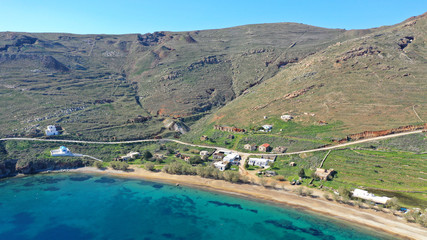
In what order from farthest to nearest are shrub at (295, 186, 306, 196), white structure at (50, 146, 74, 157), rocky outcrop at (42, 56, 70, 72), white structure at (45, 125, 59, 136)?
rocky outcrop at (42, 56, 70, 72)
white structure at (45, 125, 59, 136)
white structure at (50, 146, 74, 157)
shrub at (295, 186, 306, 196)

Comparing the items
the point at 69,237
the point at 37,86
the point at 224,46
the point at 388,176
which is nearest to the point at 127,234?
the point at 69,237

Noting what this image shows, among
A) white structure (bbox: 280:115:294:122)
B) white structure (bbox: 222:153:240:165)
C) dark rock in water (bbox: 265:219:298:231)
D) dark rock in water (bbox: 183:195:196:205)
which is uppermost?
white structure (bbox: 280:115:294:122)

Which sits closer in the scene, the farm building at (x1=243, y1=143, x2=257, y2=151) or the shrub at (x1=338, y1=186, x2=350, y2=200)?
the shrub at (x1=338, y1=186, x2=350, y2=200)

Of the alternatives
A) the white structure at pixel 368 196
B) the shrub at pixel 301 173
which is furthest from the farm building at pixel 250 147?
the white structure at pixel 368 196

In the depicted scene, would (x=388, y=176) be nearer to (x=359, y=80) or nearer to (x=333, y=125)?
(x=333, y=125)

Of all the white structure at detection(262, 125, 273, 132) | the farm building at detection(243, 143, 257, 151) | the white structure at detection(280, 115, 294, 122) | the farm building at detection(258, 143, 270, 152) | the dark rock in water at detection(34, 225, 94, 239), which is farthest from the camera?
the white structure at detection(280, 115, 294, 122)

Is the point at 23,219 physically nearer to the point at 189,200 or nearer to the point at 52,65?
the point at 189,200

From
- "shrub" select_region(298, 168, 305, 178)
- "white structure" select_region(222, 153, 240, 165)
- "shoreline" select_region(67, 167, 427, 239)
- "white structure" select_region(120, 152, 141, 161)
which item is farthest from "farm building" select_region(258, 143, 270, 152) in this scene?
"white structure" select_region(120, 152, 141, 161)

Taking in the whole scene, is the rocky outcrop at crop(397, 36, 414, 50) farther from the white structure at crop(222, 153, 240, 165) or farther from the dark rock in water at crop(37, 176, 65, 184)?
the dark rock in water at crop(37, 176, 65, 184)
